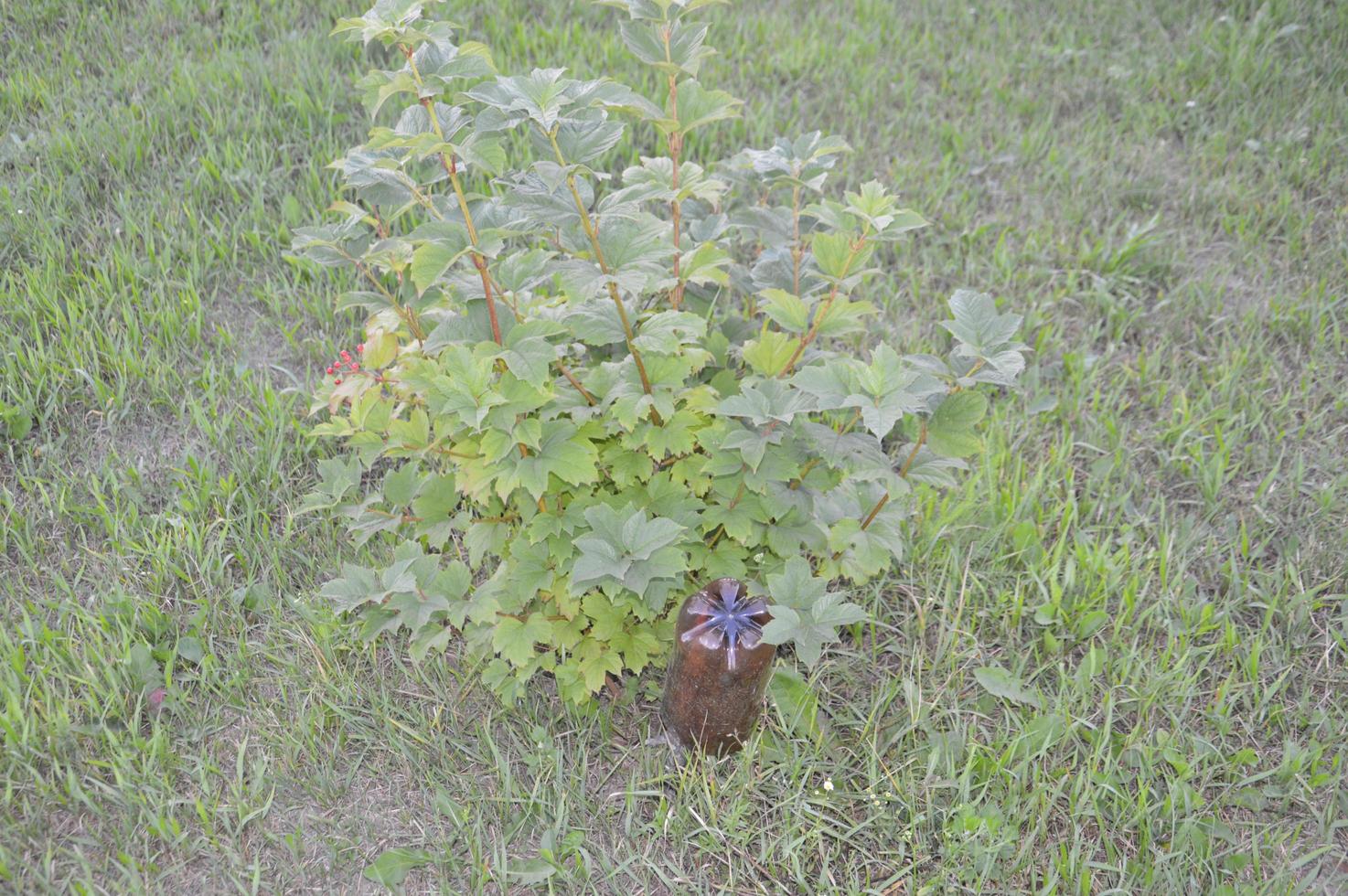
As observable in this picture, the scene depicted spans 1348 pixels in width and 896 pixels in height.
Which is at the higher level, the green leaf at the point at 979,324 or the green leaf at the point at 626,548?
the green leaf at the point at 979,324

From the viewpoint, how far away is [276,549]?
8.29 feet

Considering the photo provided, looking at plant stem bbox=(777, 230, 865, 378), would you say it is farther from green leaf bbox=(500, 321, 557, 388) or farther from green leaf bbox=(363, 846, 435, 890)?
green leaf bbox=(363, 846, 435, 890)

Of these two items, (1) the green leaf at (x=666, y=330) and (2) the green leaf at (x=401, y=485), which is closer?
(1) the green leaf at (x=666, y=330)

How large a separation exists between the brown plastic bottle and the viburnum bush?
0.30 ft

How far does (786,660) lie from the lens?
7.89 feet

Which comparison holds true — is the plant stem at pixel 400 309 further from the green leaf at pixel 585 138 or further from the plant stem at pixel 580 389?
the green leaf at pixel 585 138

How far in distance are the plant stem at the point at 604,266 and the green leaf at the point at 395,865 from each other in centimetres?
103

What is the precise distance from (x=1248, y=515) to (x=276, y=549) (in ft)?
9.00

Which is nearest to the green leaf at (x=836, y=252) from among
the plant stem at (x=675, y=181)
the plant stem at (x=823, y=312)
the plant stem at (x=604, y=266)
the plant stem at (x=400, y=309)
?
the plant stem at (x=823, y=312)

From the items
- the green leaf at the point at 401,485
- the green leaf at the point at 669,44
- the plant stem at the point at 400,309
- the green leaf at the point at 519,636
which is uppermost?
the green leaf at the point at 669,44

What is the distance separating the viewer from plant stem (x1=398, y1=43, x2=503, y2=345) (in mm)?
1706

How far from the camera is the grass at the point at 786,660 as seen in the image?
2.06 m

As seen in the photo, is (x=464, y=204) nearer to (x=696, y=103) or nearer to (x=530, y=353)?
(x=530, y=353)

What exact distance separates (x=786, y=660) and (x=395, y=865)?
1.01m
